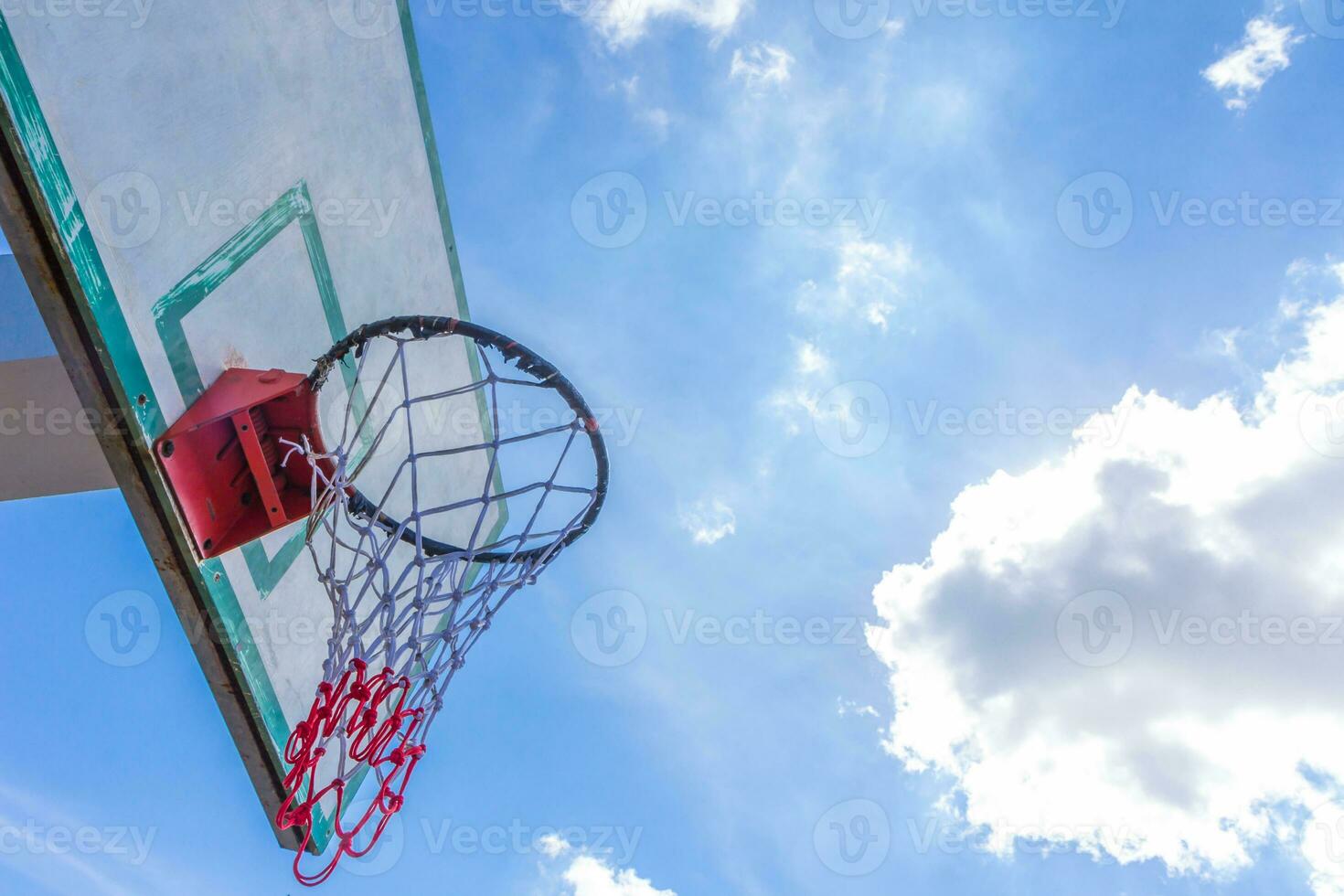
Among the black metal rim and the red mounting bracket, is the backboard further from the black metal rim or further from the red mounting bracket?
the black metal rim

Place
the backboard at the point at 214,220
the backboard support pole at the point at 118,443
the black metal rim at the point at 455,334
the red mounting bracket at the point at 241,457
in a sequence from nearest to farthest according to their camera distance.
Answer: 1. the backboard support pole at the point at 118,443
2. the backboard at the point at 214,220
3. the red mounting bracket at the point at 241,457
4. the black metal rim at the point at 455,334

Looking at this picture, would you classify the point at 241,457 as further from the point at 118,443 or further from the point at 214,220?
the point at 214,220

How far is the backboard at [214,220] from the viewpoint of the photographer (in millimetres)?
2076

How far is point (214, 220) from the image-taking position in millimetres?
2627

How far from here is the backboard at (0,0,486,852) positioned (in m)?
2.08

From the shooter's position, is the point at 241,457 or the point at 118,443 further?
the point at 241,457

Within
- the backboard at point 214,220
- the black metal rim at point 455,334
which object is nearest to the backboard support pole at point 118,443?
the backboard at point 214,220

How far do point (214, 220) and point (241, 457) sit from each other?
2.57 ft

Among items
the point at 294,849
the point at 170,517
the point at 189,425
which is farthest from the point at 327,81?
the point at 294,849

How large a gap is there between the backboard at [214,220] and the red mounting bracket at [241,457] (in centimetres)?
5

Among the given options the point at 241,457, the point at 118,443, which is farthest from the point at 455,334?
the point at 118,443

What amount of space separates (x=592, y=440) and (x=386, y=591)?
0.97 meters

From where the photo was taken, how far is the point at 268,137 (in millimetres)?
2889

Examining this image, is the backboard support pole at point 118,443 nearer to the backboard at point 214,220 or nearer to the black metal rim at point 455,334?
the backboard at point 214,220
